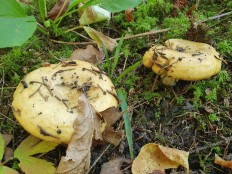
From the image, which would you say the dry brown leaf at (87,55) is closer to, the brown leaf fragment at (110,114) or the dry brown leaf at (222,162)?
the brown leaf fragment at (110,114)

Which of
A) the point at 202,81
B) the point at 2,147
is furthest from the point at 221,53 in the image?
the point at 2,147

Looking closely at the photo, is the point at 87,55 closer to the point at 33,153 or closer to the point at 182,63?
the point at 182,63

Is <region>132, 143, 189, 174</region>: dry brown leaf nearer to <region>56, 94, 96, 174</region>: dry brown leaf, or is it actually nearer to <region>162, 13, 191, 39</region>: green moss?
<region>56, 94, 96, 174</region>: dry brown leaf

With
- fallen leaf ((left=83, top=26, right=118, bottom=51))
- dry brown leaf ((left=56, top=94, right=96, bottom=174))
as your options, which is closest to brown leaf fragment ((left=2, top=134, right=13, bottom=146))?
dry brown leaf ((left=56, top=94, right=96, bottom=174))

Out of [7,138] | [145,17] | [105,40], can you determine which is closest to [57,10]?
[105,40]

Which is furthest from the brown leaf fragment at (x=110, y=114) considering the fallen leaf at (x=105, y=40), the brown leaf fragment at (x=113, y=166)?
the fallen leaf at (x=105, y=40)

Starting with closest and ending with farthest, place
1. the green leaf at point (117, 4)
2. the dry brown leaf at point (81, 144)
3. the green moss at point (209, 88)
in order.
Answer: the dry brown leaf at point (81, 144)
the green moss at point (209, 88)
the green leaf at point (117, 4)
